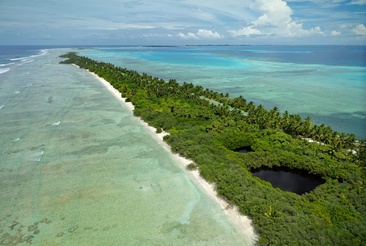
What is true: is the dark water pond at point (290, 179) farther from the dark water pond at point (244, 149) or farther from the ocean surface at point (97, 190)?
the ocean surface at point (97, 190)

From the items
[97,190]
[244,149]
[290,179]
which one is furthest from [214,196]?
[244,149]

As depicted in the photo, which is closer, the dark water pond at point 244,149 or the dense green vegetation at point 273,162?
the dense green vegetation at point 273,162

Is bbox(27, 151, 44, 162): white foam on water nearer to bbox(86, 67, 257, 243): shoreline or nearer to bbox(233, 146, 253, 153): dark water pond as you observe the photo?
bbox(86, 67, 257, 243): shoreline

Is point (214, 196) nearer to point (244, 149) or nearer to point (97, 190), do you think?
point (97, 190)

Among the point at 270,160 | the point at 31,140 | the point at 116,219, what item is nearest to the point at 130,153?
the point at 116,219

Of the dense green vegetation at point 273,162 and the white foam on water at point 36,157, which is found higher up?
the dense green vegetation at point 273,162

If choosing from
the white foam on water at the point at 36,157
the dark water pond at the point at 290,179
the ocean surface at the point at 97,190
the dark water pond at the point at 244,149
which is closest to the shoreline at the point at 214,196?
the ocean surface at the point at 97,190

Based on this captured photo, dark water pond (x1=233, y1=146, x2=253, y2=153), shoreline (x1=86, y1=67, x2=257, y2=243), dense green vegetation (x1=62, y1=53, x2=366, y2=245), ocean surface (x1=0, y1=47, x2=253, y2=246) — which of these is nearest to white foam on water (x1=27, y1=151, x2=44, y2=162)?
ocean surface (x1=0, y1=47, x2=253, y2=246)
